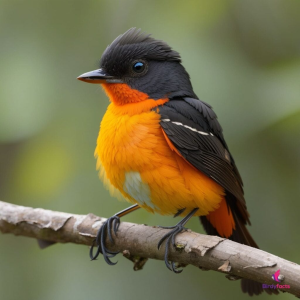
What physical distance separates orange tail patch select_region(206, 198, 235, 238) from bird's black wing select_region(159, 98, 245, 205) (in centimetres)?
27

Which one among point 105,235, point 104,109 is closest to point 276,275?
point 105,235

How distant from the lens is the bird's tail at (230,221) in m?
3.61

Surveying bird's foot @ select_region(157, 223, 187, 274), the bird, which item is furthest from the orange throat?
bird's foot @ select_region(157, 223, 187, 274)

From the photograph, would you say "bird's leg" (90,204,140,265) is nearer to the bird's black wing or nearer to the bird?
the bird

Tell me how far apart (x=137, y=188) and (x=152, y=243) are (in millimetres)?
377

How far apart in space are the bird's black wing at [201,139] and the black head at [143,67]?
0.47 ft

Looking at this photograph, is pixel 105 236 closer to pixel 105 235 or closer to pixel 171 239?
pixel 105 235

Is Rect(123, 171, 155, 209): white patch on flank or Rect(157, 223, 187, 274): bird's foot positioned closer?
Rect(157, 223, 187, 274): bird's foot

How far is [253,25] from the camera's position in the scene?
344cm

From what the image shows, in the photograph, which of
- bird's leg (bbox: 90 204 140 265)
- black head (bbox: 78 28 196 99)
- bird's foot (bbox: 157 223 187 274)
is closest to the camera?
bird's foot (bbox: 157 223 187 274)

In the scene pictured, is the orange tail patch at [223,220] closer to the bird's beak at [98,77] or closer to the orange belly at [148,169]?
the orange belly at [148,169]

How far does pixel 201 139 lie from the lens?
3508 mm

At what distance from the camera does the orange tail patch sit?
145 inches

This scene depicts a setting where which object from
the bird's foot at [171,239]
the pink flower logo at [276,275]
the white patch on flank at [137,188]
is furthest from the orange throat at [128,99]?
the pink flower logo at [276,275]
